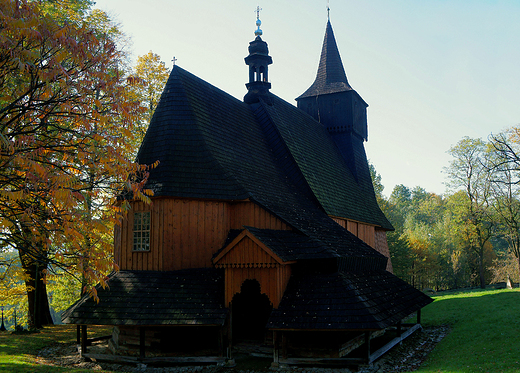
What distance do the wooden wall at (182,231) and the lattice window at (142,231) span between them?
0.47ft

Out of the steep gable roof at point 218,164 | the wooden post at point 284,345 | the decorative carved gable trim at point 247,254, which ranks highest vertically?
the steep gable roof at point 218,164

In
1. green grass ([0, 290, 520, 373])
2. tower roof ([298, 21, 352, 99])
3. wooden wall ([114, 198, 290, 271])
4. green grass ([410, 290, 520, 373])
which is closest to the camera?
green grass ([0, 290, 520, 373])

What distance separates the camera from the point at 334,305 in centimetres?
1185

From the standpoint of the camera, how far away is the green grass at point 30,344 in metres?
10.6

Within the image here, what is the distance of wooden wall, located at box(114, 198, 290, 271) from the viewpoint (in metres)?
14.3

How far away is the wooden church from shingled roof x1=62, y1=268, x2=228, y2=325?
0.12 ft

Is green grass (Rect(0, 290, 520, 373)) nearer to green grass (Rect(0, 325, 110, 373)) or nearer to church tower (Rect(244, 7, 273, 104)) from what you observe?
green grass (Rect(0, 325, 110, 373))

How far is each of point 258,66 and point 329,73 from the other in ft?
27.6

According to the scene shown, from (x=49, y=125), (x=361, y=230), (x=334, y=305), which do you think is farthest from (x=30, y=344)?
(x=361, y=230)

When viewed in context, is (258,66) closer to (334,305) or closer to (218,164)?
(218,164)

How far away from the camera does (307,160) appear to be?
69.8ft

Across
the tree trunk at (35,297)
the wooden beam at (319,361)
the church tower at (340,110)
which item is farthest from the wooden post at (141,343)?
the church tower at (340,110)

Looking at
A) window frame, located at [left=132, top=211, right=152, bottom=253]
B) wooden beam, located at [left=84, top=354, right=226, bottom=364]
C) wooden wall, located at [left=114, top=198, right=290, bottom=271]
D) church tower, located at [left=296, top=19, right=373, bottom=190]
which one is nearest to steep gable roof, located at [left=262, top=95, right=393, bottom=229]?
church tower, located at [left=296, top=19, right=373, bottom=190]

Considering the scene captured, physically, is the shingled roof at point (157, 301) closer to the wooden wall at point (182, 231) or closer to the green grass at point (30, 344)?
the wooden wall at point (182, 231)
